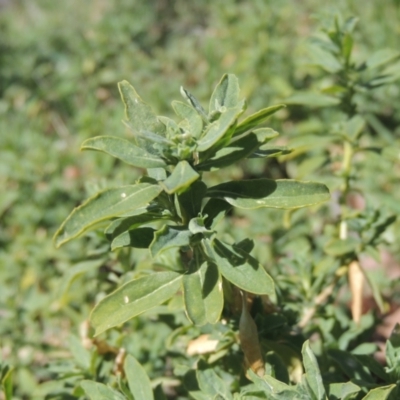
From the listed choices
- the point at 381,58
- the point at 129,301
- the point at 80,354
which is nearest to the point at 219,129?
the point at 129,301

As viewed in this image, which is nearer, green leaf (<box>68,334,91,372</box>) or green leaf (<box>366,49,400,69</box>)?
green leaf (<box>68,334,91,372</box>)

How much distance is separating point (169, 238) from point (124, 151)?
205mm

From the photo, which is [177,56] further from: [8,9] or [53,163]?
[8,9]

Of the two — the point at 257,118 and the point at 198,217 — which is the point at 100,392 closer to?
the point at 198,217

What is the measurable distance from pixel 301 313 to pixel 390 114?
229cm

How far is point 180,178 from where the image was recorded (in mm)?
1199

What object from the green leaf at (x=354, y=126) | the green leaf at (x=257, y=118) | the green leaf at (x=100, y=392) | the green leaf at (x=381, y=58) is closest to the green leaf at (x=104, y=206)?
the green leaf at (x=257, y=118)

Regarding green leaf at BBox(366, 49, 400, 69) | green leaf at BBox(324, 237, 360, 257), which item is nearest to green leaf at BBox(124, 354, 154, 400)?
green leaf at BBox(324, 237, 360, 257)

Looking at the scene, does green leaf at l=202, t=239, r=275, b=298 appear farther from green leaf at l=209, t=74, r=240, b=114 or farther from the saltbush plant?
green leaf at l=209, t=74, r=240, b=114

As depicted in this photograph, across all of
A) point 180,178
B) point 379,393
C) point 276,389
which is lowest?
point 379,393

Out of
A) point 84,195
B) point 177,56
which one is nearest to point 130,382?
point 84,195

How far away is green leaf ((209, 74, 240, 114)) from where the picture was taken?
1345 mm

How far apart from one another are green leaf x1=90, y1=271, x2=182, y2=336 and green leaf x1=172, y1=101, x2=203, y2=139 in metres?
0.34

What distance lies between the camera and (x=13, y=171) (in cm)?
329
